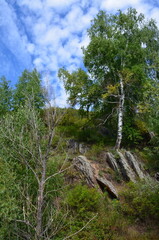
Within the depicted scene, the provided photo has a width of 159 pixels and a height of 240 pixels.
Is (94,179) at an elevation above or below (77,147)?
below

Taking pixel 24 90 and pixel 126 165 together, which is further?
pixel 24 90

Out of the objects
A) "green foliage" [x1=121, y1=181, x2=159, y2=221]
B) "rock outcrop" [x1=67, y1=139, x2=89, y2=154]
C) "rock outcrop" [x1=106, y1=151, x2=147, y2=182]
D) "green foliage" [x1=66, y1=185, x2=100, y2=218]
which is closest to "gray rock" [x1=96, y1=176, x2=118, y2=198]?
"green foliage" [x1=121, y1=181, x2=159, y2=221]

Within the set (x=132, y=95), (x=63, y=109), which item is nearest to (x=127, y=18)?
(x=132, y=95)

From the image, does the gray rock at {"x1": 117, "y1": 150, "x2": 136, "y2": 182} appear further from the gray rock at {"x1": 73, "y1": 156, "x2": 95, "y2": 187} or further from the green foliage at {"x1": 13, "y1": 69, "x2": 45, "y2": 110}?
the green foliage at {"x1": 13, "y1": 69, "x2": 45, "y2": 110}

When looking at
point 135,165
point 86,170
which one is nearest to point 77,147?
point 86,170

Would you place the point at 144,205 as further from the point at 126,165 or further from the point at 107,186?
the point at 126,165

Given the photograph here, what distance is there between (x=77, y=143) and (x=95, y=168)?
13.5ft

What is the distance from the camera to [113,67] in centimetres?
1681

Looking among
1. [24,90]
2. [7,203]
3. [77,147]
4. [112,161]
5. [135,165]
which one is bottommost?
[7,203]

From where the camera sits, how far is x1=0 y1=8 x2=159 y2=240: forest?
278 inches

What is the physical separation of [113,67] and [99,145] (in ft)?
23.5

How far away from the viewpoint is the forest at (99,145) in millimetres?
7055

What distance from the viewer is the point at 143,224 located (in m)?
8.97

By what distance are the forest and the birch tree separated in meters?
0.09
